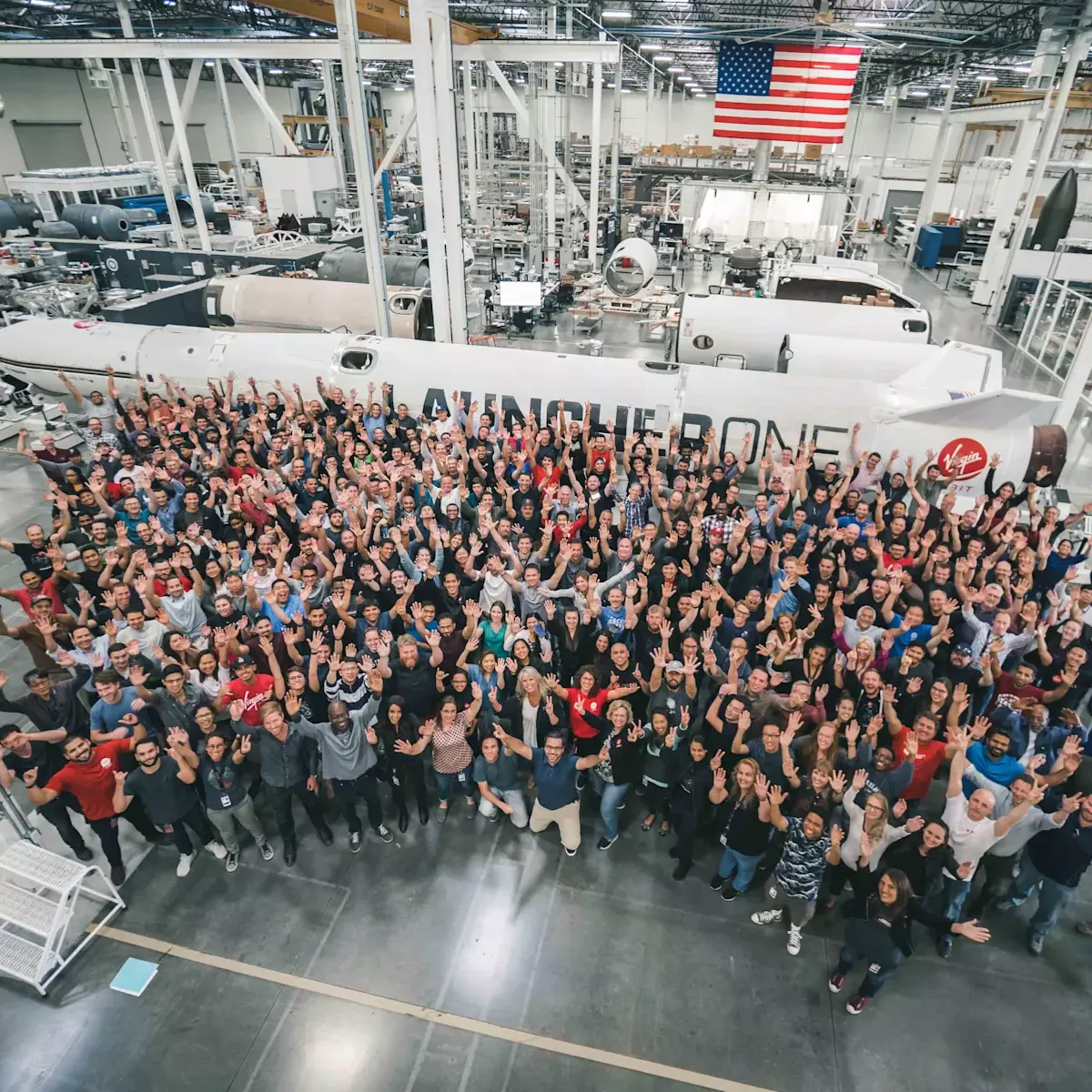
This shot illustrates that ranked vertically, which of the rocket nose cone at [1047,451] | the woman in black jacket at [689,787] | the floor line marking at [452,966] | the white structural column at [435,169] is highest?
the white structural column at [435,169]

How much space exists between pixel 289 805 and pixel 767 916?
4.28 metres

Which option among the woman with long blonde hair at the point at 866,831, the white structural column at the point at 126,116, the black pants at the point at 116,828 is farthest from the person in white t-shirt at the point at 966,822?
the white structural column at the point at 126,116

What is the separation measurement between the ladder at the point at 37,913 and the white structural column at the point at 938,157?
36093 millimetres

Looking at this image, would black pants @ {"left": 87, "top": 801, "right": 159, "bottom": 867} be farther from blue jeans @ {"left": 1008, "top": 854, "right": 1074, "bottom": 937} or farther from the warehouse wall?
the warehouse wall

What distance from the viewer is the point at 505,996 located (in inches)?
216

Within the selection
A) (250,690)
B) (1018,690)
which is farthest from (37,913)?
(1018,690)

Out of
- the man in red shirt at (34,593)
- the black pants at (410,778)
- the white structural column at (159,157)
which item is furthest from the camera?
the white structural column at (159,157)

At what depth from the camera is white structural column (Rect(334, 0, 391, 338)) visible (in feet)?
36.6

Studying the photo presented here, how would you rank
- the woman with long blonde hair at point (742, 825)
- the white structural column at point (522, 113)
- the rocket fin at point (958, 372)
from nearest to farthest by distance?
the woman with long blonde hair at point (742, 825), the rocket fin at point (958, 372), the white structural column at point (522, 113)

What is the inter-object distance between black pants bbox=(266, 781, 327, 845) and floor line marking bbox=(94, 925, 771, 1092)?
105 centimetres

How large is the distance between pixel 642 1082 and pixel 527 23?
40.3m

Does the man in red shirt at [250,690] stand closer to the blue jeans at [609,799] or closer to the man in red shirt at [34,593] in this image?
the man in red shirt at [34,593]

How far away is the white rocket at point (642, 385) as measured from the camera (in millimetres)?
10516

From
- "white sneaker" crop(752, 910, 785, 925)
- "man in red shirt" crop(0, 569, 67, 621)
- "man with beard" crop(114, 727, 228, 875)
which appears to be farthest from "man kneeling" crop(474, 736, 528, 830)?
"man in red shirt" crop(0, 569, 67, 621)
